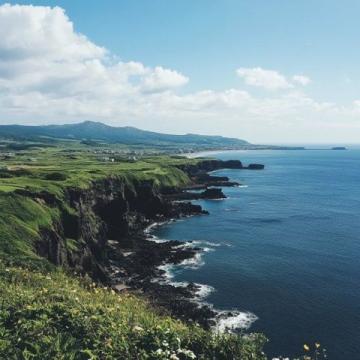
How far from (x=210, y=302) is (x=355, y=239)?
42.3 meters

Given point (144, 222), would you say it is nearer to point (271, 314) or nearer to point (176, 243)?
point (176, 243)

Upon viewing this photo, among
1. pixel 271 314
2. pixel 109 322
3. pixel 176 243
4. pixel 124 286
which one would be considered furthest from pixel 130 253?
pixel 109 322

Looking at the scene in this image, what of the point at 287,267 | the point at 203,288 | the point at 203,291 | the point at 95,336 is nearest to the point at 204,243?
the point at 287,267

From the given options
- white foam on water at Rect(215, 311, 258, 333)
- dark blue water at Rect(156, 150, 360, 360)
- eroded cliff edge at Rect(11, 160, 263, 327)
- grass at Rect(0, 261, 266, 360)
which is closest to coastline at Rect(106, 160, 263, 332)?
white foam on water at Rect(215, 311, 258, 333)

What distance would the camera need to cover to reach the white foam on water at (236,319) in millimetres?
47237

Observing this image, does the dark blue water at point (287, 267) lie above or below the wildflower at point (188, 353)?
below

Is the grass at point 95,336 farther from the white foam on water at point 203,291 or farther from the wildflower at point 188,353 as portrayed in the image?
the white foam on water at point 203,291

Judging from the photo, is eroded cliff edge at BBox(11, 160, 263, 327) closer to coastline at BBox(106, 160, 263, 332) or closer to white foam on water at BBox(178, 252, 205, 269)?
coastline at BBox(106, 160, 263, 332)

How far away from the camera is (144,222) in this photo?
101 metres

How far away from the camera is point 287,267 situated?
6756 cm

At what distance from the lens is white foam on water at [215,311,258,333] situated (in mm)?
47237

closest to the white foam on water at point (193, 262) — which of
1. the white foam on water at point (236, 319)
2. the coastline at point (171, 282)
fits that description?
the coastline at point (171, 282)

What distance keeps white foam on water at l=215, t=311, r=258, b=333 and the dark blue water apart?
1.10m

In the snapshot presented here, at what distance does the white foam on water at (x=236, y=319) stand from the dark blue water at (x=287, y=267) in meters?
1.10
